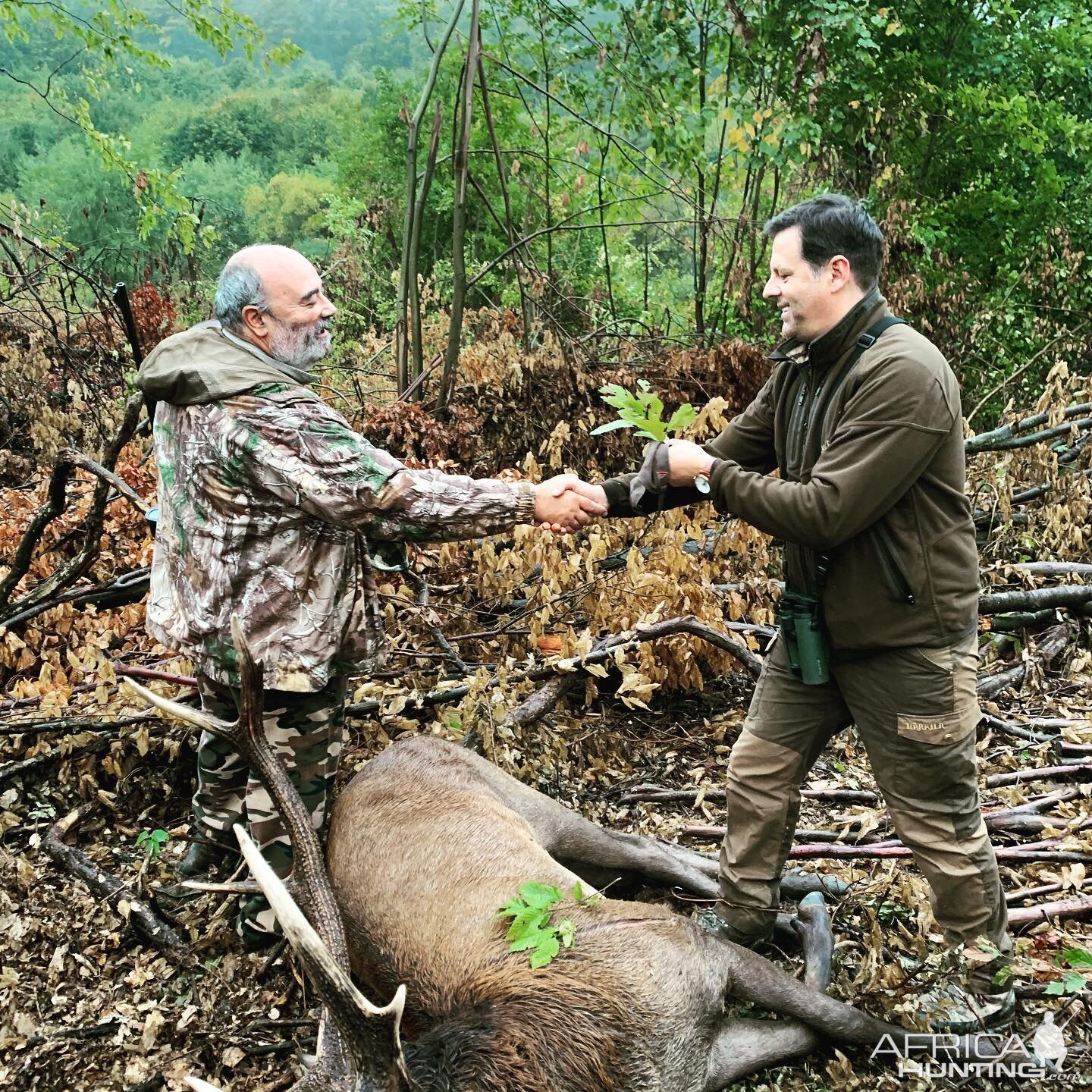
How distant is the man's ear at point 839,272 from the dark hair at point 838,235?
1cm

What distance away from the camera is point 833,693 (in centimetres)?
355

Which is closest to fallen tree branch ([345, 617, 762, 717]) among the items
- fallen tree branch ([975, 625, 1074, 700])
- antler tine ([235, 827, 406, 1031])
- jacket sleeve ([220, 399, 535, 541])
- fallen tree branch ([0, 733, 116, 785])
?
fallen tree branch ([0, 733, 116, 785])

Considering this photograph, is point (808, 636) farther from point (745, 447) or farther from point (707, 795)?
point (707, 795)

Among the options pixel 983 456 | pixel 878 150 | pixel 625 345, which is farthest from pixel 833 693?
pixel 878 150

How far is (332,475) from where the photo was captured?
355 cm

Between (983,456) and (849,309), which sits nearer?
(849,309)

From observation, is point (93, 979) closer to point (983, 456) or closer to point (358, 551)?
point (358, 551)

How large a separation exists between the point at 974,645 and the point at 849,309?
1188 mm

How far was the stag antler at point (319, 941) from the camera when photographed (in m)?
2.34

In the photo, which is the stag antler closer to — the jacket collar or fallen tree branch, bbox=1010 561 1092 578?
the jacket collar

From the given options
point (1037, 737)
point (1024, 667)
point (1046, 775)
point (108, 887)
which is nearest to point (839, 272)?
point (1046, 775)

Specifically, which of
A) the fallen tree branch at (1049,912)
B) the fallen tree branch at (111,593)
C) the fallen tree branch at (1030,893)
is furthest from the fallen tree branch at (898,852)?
the fallen tree branch at (111,593)

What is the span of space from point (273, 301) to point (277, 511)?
0.79 m

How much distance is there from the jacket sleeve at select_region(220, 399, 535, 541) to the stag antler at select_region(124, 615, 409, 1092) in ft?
2.36
